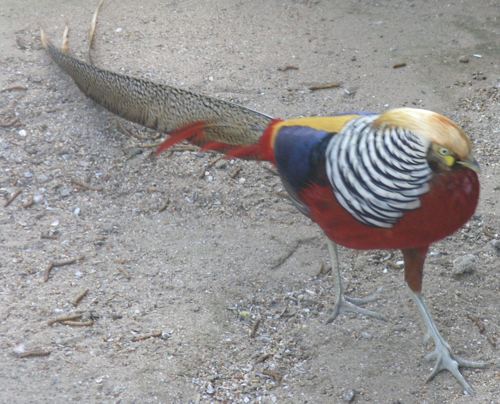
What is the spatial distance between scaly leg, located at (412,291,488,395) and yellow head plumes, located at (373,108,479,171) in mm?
859

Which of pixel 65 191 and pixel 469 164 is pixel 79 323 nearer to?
pixel 65 191

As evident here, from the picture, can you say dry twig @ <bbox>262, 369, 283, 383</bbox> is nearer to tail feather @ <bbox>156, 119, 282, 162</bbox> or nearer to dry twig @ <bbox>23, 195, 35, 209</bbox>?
tail feather @ <bbox>156, 119, 282, 162</bbox>

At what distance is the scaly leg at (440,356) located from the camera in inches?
133

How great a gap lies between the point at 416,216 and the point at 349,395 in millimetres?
883

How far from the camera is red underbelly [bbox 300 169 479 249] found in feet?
9.11

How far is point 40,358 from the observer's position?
345 cm

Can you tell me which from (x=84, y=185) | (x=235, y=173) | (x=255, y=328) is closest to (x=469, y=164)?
(x=255, y=328)

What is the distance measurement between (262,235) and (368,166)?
1.41 metres

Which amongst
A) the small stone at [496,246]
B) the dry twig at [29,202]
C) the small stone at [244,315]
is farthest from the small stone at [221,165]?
the small stone at [496,246]

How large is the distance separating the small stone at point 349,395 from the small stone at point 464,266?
0.88 meters

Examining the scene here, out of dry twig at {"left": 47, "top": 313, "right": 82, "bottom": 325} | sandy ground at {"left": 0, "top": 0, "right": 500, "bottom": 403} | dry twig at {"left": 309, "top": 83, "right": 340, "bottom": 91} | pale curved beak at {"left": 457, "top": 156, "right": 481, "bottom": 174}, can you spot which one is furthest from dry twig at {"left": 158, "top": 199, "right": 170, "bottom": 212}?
pale curved beak at {"left": 457, "top": 156, "right": 481, "bottom": 174}

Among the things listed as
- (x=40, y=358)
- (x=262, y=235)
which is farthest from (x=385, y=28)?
(x=40, y=358)

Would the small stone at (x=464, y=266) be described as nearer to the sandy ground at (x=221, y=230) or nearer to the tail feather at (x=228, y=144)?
the sandy ground at (x=221, y=230)

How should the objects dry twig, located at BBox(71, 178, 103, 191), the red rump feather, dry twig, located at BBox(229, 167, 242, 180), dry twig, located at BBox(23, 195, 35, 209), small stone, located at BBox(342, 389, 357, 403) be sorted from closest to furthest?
small stone, located at BBox(342, 389, 357, 403), the red rump feather, dry twig, located at BBox(23, 195, 35, 209), dry twig, located at BBox(71, 178, 103, 191), dry twig, located at BBox(229, 167, 242, 180)
